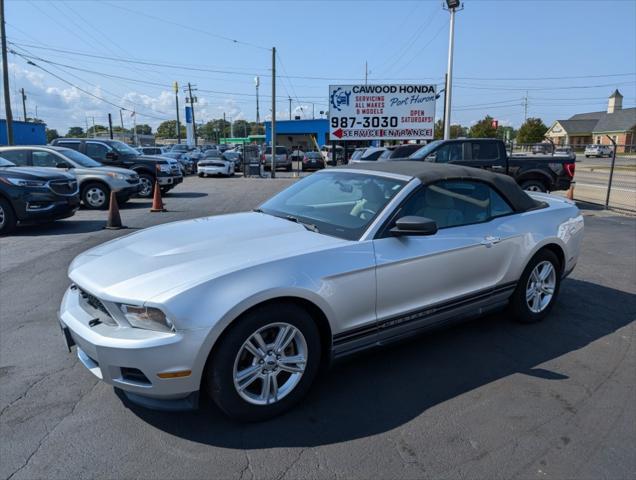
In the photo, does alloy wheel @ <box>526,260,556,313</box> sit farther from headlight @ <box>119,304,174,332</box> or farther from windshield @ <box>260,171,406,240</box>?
headlight @ <box>119,304,174,332</box>

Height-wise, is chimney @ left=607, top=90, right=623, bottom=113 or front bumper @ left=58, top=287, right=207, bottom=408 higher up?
chimney @ left=607, top=90, right=623, bottom=113

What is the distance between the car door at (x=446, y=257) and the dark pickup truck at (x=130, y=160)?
12.0 metres

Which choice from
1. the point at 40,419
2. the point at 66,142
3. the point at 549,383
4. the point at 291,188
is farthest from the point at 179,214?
the point at 549,383

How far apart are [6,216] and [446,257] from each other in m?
8.56

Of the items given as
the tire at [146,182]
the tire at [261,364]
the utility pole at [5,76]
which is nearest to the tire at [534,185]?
the tire at [146,182]

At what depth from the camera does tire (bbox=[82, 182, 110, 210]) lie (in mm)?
12336

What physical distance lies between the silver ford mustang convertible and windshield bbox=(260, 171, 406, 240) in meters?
0.02

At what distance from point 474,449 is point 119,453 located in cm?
204

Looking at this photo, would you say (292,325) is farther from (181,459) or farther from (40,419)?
(40,419)

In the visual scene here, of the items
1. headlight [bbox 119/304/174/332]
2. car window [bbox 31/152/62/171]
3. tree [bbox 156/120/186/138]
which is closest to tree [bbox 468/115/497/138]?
car window [bbox 31/152/62/171]

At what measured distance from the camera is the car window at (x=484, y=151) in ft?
39.2

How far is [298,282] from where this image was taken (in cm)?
289

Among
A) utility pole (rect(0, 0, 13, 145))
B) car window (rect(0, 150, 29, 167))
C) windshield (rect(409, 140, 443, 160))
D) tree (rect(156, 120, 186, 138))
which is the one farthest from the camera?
tree (rect(156, 120, 186, 138))

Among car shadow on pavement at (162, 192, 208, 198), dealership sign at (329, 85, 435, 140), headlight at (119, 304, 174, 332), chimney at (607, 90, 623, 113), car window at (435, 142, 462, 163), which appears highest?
Result: chimney at (607, 90, 623, 113)
